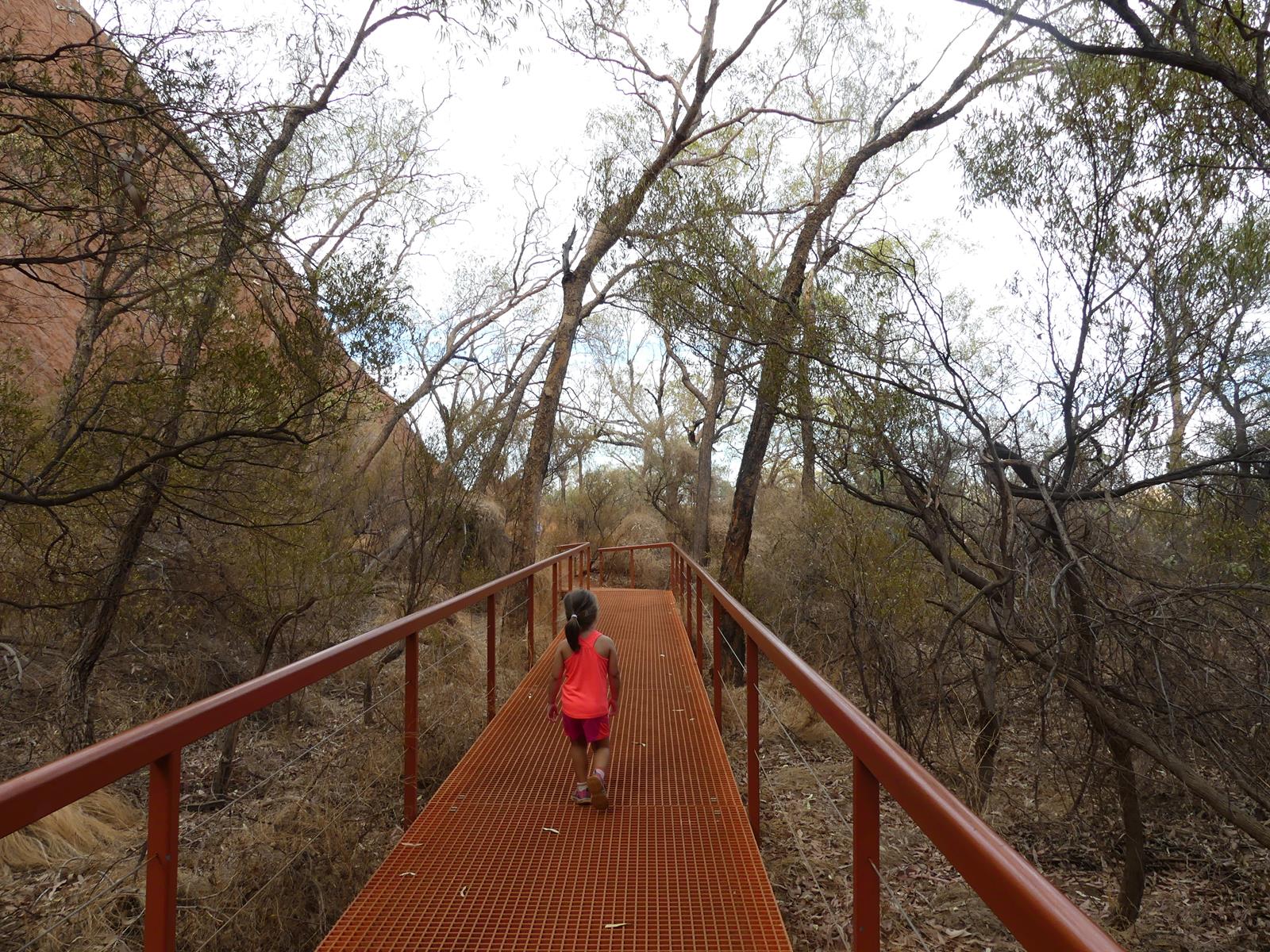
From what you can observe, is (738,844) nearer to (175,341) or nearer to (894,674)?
(894,674)

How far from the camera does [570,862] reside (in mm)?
3250

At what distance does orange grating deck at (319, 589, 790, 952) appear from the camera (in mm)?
2658

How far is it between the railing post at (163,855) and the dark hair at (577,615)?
7.71ft

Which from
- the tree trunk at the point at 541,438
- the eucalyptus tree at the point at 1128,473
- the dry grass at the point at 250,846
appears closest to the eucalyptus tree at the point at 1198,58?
the eucalyptus tree at the point at 1128,473

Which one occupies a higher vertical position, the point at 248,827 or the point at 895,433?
the point at 895,433

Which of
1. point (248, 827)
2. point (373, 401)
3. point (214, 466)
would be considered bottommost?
point (248, 827)

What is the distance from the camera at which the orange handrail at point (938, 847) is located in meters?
1.02

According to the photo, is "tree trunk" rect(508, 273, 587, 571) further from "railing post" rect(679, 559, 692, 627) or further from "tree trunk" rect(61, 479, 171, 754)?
"tree trunk" rect(61, 479, 171, 754)

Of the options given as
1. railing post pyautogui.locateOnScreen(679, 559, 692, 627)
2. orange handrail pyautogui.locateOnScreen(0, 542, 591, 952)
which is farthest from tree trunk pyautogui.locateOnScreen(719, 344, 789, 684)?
orange handrail pyautogui.locateOnScreen(0, 542, 591, 952)

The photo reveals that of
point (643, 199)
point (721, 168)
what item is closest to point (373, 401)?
point (643, 199)

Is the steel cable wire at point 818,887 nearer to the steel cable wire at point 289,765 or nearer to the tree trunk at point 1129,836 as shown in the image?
the steel cable wire at point 289,765

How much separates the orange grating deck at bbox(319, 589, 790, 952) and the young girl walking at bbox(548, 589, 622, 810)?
180mm

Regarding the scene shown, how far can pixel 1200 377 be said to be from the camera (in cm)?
579

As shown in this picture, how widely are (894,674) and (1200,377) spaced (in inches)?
154
